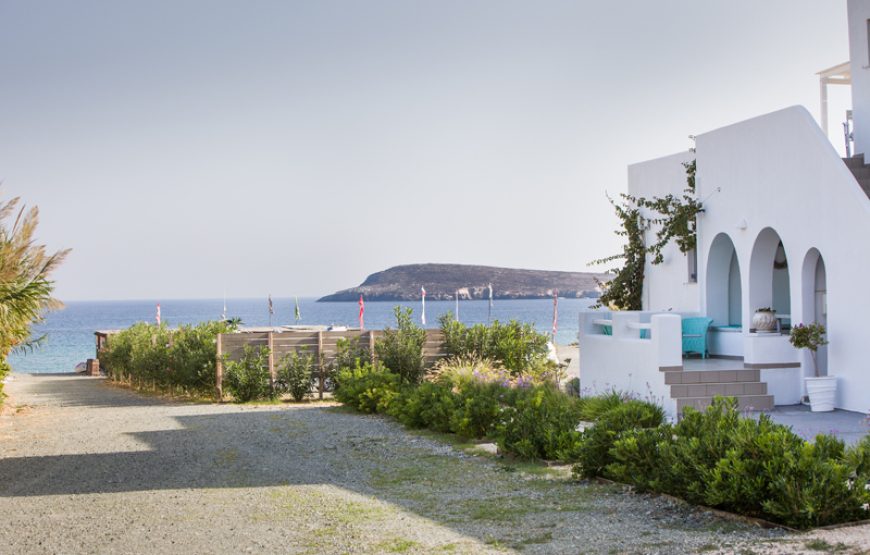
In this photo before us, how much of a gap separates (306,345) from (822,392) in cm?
1152

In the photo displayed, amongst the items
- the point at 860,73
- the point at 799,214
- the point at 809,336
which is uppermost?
the point at 860,73

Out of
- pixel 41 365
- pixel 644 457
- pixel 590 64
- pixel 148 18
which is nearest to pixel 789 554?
pixel 644 457

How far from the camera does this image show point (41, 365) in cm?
6956

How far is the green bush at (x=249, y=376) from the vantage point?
797 inches

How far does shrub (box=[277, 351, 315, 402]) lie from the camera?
20453mm

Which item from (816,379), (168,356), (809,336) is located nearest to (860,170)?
(809,336)

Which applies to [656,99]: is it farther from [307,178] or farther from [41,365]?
[41,365]

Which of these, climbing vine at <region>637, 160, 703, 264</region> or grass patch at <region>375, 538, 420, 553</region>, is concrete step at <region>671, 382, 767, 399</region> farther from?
grass patch at <region>375, 538, 420, 553</region>

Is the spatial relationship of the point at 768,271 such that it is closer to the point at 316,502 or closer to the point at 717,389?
the point at 717,389

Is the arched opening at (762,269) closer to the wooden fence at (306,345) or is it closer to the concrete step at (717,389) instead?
the concrete step at (717,389)

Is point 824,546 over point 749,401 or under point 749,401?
under

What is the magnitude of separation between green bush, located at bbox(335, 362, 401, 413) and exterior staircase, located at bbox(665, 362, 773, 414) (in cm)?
495

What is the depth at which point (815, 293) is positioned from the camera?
14344 mm

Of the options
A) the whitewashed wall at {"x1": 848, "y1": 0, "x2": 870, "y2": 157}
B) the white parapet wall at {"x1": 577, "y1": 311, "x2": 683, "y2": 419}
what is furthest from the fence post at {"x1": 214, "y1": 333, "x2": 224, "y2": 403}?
the whitewashed wall at {"x1": 848, "y1": 0, "x2": 870, "y2": 157}
